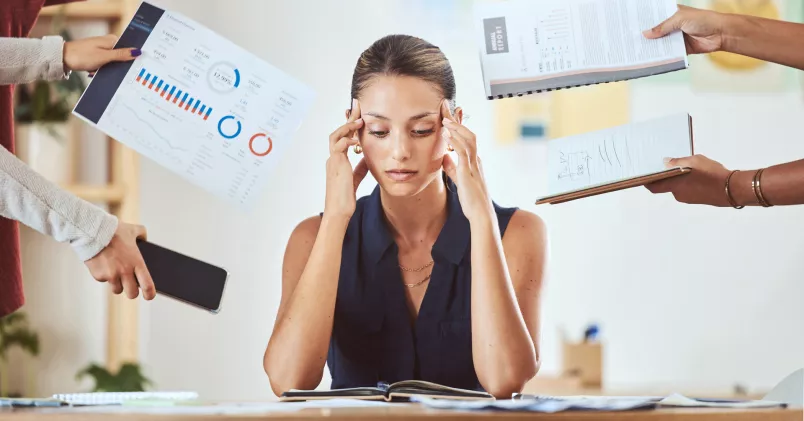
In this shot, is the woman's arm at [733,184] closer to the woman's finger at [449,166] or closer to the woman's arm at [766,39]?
the woman's arm at [766,39]

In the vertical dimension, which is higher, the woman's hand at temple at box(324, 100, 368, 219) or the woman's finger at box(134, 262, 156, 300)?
the woman's hand at temple at box(324, 100, 368, 219)

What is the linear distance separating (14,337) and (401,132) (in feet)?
5.52

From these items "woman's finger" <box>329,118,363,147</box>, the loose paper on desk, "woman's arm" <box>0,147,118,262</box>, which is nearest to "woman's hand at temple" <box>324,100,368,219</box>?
"woman's finger" <box>329,118,363,147</box>

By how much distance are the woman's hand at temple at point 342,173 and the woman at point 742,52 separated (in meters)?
0.55

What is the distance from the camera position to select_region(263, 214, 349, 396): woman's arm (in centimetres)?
153

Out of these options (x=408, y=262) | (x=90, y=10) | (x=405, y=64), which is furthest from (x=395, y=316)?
(x=90, y=10)

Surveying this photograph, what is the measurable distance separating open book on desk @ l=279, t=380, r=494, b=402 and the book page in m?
0.45

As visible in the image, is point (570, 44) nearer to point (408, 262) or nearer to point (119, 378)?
point (408, 262)

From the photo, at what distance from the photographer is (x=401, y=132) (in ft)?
5.20

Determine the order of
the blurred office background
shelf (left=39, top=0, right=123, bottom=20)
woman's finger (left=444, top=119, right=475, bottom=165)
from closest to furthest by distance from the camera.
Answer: woman's finger (left=444, top=119, right=475, bottom=165) < shelf (left=39, top=0, right=123, bottom=20) < the blurred office background

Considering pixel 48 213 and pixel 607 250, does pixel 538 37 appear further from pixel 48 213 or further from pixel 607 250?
pixel 607 250

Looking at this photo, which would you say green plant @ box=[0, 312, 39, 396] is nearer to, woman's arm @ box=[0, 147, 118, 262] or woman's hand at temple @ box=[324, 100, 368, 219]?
woman's hand at temple @ box=[324, 100, 368, 219]

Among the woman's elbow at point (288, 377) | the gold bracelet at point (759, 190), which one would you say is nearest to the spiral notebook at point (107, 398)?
the woman's elbow at point (288, 377)

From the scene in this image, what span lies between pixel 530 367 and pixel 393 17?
1771 millimetres
